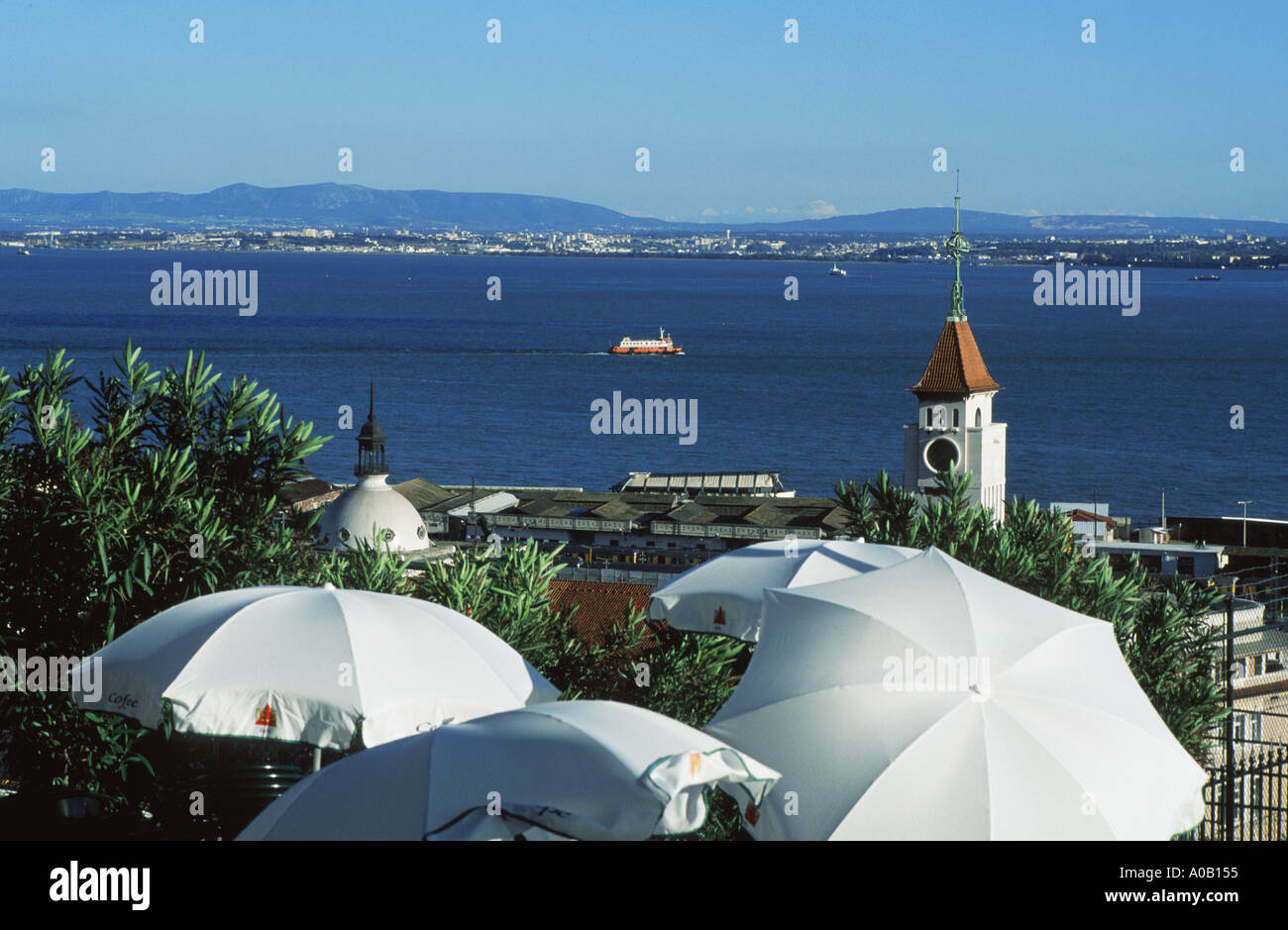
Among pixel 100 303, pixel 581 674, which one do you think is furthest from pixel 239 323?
pixel 581 674

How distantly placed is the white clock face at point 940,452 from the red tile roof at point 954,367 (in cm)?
112

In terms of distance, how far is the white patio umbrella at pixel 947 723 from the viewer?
316 inches

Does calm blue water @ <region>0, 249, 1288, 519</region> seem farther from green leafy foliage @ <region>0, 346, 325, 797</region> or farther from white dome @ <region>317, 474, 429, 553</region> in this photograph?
green leafy foliage @ <region>0, 346, 325, 797</region>

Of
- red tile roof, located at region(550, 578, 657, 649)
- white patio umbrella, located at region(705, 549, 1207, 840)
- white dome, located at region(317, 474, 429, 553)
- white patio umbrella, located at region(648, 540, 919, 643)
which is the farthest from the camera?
white dome, located at region(317, 474, 429, 553)

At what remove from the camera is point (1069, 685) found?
8797mm

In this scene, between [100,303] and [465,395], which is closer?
[465,395]

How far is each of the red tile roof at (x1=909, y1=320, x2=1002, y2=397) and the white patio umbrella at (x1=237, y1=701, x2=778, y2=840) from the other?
33526 millimetres

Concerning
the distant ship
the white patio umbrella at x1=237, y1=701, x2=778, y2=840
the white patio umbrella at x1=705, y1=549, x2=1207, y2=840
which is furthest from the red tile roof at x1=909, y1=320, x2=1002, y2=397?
the distant ship

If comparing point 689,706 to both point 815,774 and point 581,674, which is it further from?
point 815,774

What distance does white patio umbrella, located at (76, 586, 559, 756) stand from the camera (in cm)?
855

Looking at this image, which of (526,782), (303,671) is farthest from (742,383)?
(526,782)

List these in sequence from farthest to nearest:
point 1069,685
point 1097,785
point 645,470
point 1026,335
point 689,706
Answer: point 1026,335 < point 645,470 < point 689,706 < point 1069,685 < point 1097,785

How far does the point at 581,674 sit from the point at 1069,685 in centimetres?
436
